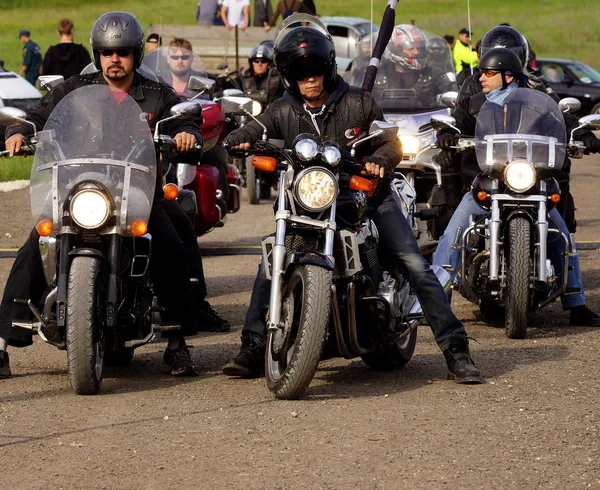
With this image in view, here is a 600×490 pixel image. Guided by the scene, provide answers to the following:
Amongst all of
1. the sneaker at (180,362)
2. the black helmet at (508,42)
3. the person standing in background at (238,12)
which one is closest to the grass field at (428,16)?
the person standing in background at (238,12)

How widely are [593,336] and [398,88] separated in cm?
492

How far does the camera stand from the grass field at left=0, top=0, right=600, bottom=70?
5450cm

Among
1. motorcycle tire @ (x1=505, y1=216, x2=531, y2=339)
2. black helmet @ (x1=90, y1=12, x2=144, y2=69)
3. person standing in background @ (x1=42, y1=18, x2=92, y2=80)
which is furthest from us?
person standing in background @ (x1=42, y1=18, x2=92, y2=80)

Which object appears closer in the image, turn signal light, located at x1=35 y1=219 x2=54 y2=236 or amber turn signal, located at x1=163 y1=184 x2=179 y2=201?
turn signal light, located at x1=35 y1=219 x2=54 y2=236

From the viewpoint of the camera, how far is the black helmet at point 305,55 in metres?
7.05

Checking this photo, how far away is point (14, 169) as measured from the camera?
1992cm

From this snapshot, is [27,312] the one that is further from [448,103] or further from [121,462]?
[448,103]

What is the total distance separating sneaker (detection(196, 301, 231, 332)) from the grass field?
127 ft

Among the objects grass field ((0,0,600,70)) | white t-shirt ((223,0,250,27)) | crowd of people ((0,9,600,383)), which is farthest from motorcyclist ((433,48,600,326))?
grass field ((0,0,600,70))

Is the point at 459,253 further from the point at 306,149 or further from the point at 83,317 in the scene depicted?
the point at 83,317

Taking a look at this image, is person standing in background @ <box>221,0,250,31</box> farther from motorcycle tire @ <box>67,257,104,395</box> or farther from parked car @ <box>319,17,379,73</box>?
motorcycle tire @ <box>67,257,104,395</box>

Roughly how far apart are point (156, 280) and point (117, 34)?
49.2 inches

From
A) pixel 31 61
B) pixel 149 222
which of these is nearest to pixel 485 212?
pixel 149 222

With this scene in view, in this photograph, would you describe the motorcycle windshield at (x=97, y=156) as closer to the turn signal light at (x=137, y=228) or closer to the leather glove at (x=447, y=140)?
the turn signal light at (x=137, y=228)
